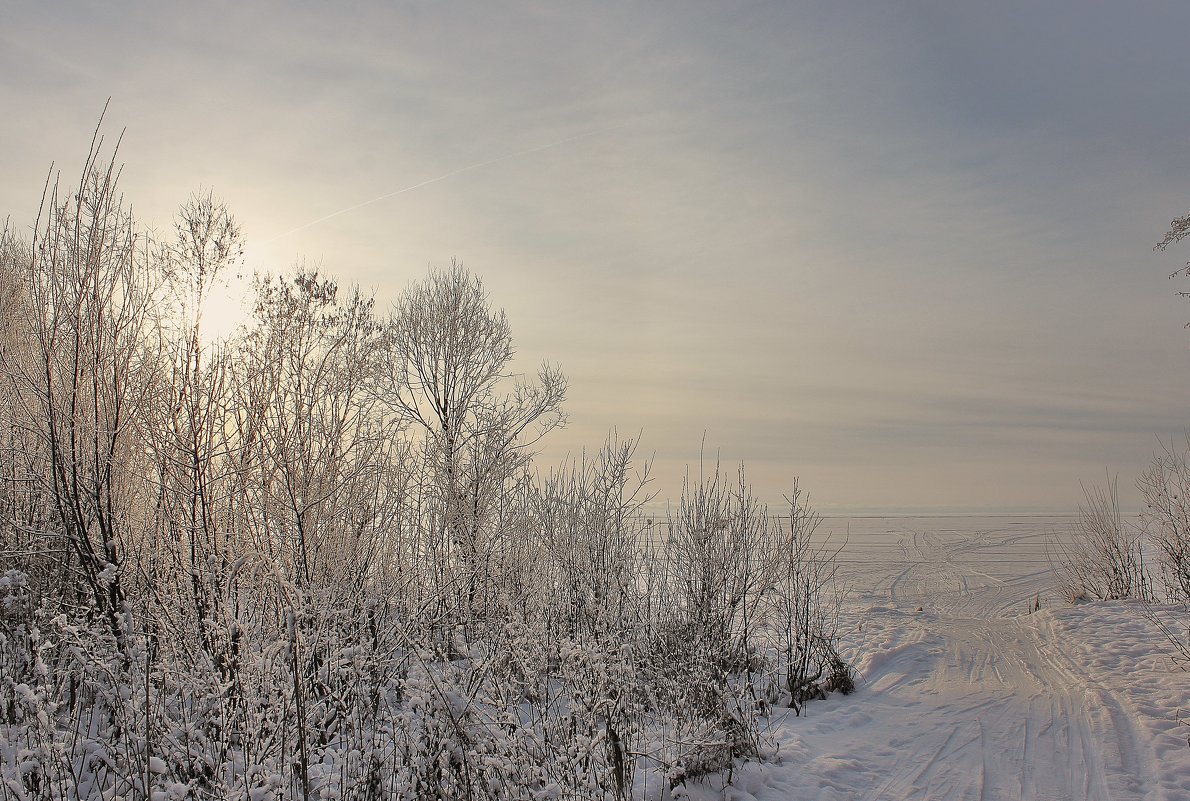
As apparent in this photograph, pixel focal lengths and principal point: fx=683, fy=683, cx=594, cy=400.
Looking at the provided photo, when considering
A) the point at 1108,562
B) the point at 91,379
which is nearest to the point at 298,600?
the point at 91,379

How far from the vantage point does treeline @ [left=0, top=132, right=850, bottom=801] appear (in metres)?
4.39

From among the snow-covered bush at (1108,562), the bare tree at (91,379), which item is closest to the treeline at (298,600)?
the bare tree at (91,379)

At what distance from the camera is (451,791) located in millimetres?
4449

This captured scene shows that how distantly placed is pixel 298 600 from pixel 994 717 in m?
8.06

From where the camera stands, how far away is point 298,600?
4.25 meters

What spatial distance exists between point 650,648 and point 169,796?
16.1 ft

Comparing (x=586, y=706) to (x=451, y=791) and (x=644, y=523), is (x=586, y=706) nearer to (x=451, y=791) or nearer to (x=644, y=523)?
(x=451, y=791)

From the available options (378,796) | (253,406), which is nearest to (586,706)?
(378,796)

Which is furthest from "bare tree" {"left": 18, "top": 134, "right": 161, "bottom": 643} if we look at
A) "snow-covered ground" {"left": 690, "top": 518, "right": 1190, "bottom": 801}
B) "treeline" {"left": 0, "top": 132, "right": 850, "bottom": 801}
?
"snow-covered ground" {"left": 690, "top": 518, "right": 1190, "bottom": 801}

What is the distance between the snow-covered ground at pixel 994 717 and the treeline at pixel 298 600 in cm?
76

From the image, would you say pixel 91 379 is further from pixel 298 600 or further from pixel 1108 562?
pixel 1108 562

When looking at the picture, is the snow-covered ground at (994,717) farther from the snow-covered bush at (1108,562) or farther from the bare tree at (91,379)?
the bare tree at (91,379)

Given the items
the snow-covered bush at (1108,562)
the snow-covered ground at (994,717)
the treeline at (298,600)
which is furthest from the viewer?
the snow-covered bush at (1108,562)

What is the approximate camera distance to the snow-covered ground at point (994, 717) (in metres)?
6.50
